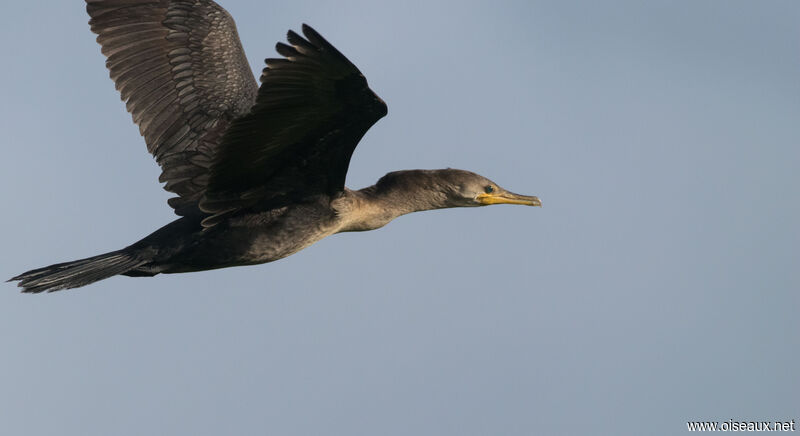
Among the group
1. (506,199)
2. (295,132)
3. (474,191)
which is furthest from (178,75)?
(506,199)

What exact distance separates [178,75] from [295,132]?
1906 mm

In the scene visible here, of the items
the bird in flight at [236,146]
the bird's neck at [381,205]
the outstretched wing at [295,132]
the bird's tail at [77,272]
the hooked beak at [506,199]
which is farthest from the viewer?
the hooked beak at [506,199]

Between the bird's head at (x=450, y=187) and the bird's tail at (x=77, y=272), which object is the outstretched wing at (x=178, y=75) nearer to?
the bird's tail at (x=77, y=272)

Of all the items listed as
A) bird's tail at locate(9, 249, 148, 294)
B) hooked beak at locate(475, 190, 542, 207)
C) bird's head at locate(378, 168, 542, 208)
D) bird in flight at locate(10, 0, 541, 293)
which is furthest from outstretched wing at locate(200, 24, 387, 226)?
hooked beak at locate(475, 190, 542, 207)

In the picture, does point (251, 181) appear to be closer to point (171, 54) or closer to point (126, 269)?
point (126, 269)

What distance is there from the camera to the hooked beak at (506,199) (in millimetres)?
8320

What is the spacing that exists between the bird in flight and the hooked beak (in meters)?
0.01

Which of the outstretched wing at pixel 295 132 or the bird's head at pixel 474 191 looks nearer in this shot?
the outstretched wing at pixel 295 132

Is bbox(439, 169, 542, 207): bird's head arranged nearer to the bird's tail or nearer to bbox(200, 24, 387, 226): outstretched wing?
bbox(200, 24, 387, 226): outstretched wing

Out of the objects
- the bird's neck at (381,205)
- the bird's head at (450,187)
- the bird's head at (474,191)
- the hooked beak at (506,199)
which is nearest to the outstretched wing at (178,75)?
the bird's neck at (381,205)

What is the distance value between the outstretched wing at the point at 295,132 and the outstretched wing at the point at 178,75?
0.78 meters

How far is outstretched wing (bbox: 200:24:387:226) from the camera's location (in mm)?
6109

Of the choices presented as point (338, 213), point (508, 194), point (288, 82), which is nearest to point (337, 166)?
point (338, 213)

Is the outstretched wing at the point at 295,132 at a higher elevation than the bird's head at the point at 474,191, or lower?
higher
